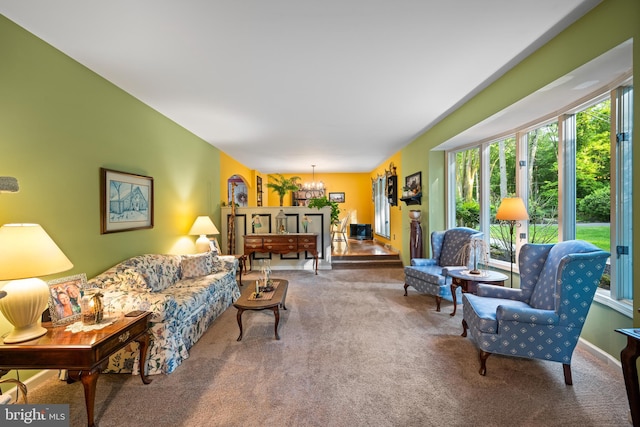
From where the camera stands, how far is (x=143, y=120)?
12.3ft

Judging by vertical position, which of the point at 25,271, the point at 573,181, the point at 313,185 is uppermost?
the point at 313,185

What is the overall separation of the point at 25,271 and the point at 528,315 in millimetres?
3471

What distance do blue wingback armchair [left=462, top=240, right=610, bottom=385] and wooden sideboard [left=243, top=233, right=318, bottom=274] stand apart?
12.5 ft

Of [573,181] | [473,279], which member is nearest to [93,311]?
[473,279]

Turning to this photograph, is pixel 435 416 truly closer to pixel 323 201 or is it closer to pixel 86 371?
pixel 86 371

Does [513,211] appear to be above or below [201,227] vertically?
above

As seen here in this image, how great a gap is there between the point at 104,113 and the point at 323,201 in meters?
4.82

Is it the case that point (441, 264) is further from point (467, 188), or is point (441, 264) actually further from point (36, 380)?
point (36, 380)

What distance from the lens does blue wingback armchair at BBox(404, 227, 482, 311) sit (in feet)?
13.0

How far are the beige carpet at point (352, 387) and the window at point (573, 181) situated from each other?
39.2 inches

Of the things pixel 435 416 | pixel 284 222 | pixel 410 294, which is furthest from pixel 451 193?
pixel 435 416

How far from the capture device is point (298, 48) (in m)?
2.52

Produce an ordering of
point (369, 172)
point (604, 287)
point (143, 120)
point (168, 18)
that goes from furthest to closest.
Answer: point (369, 172) < point (143, 120) < point (604, 287) < point (168, 18)

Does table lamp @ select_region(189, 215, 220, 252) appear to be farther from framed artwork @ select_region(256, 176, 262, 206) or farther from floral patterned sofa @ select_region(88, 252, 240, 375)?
framed artwork @ select_region(256, 176, 262, 206)
